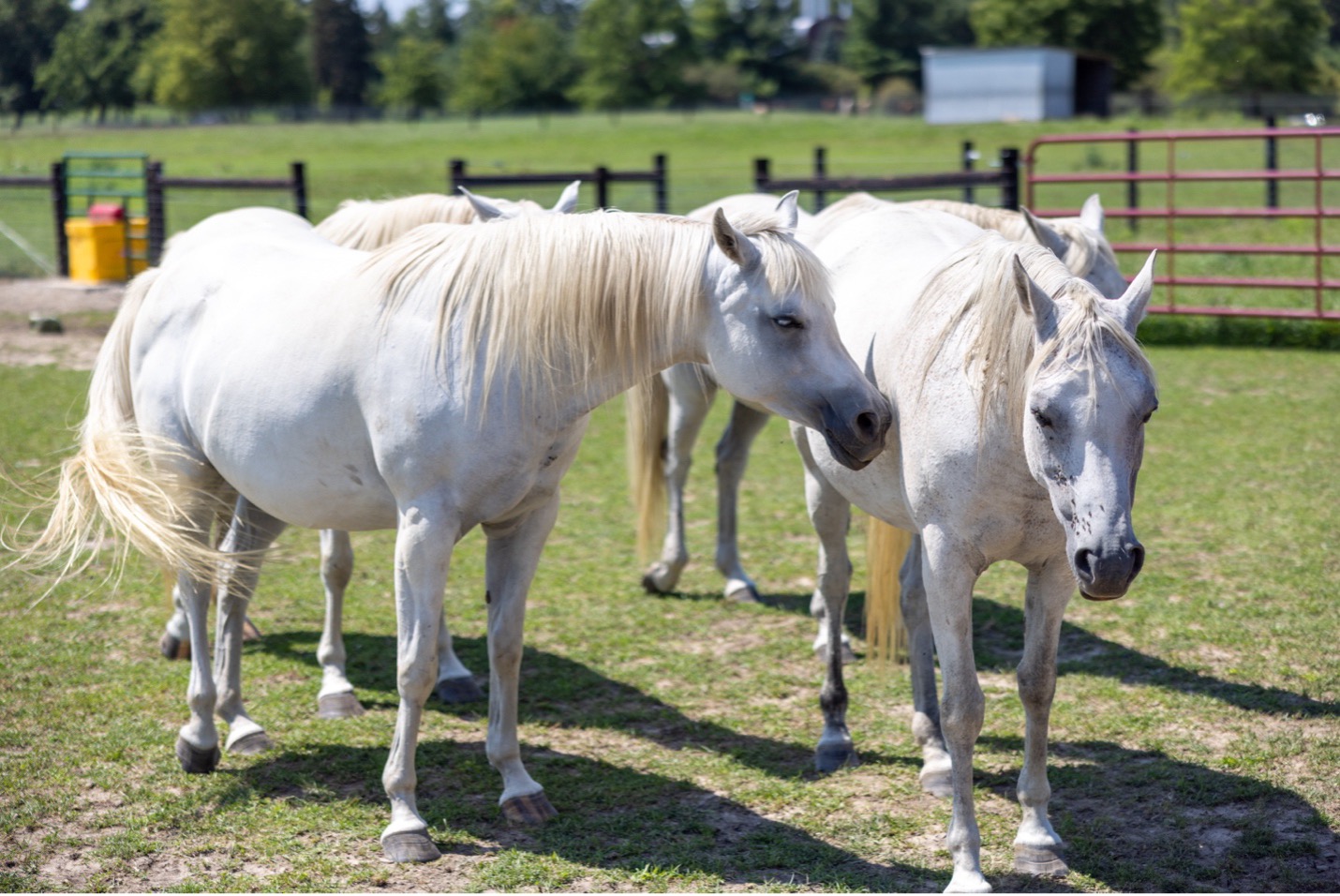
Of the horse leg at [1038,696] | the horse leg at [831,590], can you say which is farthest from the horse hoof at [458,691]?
the horse leg at [1038,696]

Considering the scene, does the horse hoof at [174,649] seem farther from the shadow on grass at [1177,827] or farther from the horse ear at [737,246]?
the shadow on grass at [1177,827]

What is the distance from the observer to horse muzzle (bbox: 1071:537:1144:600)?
2.56 m

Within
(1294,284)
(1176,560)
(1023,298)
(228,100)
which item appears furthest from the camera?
(228,100)

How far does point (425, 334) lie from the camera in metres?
3.38

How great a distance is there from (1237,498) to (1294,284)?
5348 millimetres

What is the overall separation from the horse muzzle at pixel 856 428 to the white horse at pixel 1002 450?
10cm

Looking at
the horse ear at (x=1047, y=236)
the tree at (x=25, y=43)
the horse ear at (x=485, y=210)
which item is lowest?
the horse ear at (x=1047, y=236)

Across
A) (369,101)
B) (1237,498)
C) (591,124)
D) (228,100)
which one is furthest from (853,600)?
(369,101)

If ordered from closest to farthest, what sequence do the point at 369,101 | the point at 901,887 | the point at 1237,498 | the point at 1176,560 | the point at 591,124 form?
the point at 901,887 < the point at 1176,560 < the point at 1237,498 < the point at 591,124 < the point at 369,101

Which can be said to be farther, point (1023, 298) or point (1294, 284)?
point (1294, 284)

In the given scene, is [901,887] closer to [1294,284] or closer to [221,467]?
[221,467]

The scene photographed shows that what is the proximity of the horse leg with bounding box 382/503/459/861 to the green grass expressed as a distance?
0.11 m

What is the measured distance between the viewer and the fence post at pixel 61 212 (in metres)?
16.0

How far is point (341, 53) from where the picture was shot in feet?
240
